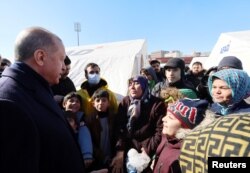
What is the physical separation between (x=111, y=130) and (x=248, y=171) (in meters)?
3.10

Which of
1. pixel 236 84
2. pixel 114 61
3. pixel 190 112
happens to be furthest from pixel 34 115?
pixel 114 61

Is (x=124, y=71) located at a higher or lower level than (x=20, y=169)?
lower

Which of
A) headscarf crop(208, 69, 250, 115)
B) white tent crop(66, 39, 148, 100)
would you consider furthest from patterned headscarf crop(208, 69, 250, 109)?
white tent crop(66, 39, 148, 100)

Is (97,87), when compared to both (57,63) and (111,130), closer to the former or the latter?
(111,130)

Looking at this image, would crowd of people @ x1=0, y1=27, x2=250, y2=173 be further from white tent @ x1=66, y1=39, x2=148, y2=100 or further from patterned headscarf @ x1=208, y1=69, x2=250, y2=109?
white tent @ x1=66, y1=39, x2=148, y2=100

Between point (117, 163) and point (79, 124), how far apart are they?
659 millimetres

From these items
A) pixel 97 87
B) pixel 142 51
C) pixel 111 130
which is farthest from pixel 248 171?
pixel 142 51

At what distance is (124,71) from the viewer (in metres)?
9.35

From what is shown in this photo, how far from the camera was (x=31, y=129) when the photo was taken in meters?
1.19

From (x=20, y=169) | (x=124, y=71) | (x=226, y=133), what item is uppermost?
(x=226, y=133)

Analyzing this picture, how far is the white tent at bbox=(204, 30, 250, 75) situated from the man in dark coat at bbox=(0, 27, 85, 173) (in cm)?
711

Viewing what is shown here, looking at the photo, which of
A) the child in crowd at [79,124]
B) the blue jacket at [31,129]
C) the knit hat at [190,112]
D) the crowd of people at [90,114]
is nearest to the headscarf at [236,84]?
the crowd of people at [90,114]

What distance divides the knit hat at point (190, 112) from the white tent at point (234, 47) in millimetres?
6271

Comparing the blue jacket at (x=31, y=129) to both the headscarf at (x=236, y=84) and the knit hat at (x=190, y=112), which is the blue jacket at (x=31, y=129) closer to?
the knit hat at (x=190, y=112)
